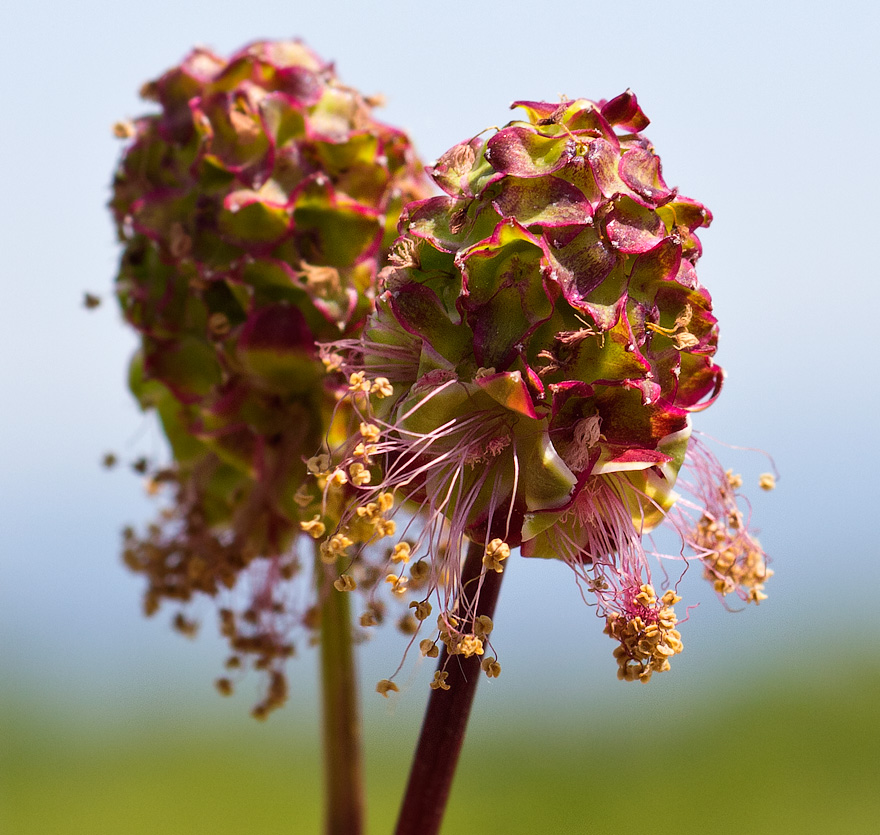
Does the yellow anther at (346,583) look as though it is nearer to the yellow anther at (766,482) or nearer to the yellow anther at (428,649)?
the yellow anther at (428,649)

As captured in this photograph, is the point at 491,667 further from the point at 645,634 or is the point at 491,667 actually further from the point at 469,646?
the point at 645,634

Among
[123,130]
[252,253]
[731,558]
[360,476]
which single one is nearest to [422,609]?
[360,476]

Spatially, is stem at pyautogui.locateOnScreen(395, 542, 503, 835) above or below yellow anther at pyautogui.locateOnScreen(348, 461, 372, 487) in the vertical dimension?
below

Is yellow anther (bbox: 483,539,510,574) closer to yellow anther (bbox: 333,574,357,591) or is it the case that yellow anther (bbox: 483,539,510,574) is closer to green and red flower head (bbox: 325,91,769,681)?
green and red flower head (bbox: 325,91,769,681)

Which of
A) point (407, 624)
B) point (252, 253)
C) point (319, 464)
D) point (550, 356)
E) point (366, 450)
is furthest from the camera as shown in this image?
point (407, 624)

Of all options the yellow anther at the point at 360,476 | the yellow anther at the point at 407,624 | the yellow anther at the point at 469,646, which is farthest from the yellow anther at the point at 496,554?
the yellow anther at the point at 407,624

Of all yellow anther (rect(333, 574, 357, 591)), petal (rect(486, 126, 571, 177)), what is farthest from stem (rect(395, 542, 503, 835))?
petal (rect(486, 126, 571, 177))
